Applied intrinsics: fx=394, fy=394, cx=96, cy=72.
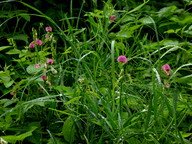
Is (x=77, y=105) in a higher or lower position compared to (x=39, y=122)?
higher

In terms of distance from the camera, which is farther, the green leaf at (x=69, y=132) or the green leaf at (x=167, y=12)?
the green leaf at (x=167, y=12)

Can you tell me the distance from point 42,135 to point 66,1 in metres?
1.42

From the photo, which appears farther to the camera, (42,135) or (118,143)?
(42,135)

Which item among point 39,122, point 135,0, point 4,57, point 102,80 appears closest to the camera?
point 39,122

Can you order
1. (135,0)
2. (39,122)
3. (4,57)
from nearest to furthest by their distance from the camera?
(39,122)
(4,57)
(135,0)

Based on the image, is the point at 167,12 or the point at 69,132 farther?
the point at 167,12

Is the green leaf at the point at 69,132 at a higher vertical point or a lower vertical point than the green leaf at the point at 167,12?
lower

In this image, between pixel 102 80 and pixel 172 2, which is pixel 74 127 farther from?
pixel 172 2

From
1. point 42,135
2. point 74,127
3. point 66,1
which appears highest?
point 66,1

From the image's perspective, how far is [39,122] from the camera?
5.42ft

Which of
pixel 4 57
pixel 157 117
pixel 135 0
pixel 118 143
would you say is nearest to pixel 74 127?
pixel 118 143

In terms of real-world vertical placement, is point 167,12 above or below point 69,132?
above

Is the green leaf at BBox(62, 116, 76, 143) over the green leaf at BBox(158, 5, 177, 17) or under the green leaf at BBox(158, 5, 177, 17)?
under

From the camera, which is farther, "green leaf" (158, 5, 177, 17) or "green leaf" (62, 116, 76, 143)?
"green leaf" (158, 5, 177, 17)
